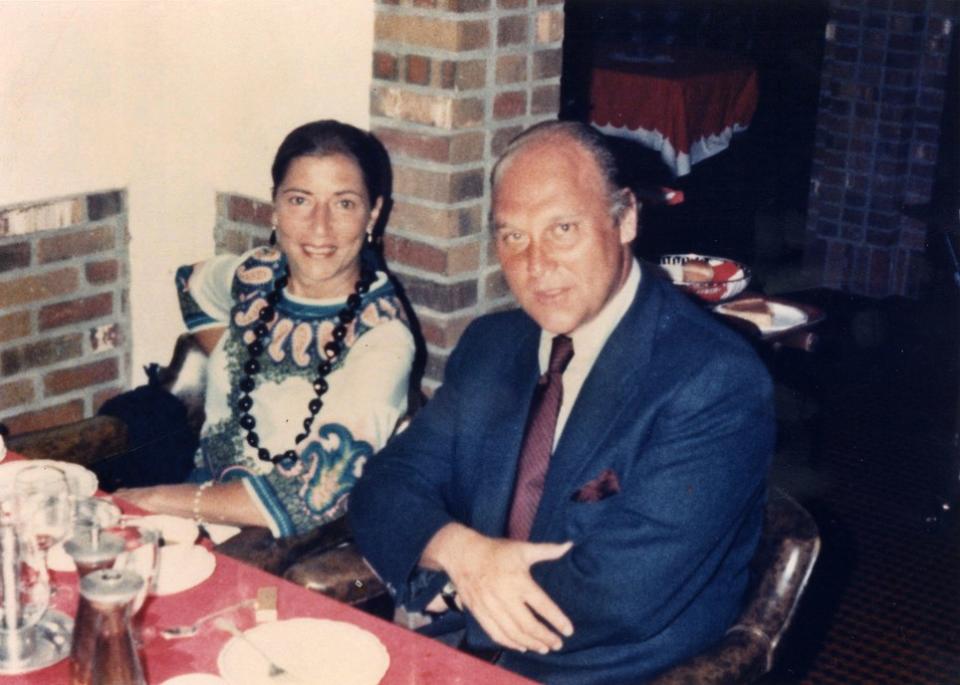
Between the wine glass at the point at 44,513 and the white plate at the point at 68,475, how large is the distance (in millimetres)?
398

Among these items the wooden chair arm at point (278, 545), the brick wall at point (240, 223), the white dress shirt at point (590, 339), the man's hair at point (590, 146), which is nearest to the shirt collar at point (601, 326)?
the white dress shirt at point (590, 339)

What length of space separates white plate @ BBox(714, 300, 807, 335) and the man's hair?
122 centimetres

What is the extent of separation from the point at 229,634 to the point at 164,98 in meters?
1.76

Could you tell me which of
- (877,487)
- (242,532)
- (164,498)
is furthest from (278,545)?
(877,487)

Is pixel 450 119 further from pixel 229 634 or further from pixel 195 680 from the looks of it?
pixel 195 680

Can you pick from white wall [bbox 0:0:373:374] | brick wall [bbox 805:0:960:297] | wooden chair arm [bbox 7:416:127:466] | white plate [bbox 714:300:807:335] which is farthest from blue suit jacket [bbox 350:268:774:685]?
brick wall [bbox 805:0:960:297]

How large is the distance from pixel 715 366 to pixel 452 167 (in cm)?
87

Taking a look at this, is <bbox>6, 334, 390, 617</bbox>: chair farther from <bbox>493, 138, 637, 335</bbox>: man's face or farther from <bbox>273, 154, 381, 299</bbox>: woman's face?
<bbox>493, 138, 637, 335</bbox>: man's face

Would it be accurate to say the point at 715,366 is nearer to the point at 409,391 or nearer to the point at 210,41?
the point at 409,391

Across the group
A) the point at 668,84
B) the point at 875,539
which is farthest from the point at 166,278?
the point at 668,84

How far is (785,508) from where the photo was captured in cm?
193

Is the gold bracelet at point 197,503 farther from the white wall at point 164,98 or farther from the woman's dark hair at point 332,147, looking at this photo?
the white wall at point 164,98

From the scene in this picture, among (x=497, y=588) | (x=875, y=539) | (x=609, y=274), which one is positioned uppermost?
(x=609, y=274)

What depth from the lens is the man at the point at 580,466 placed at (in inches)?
70.6
